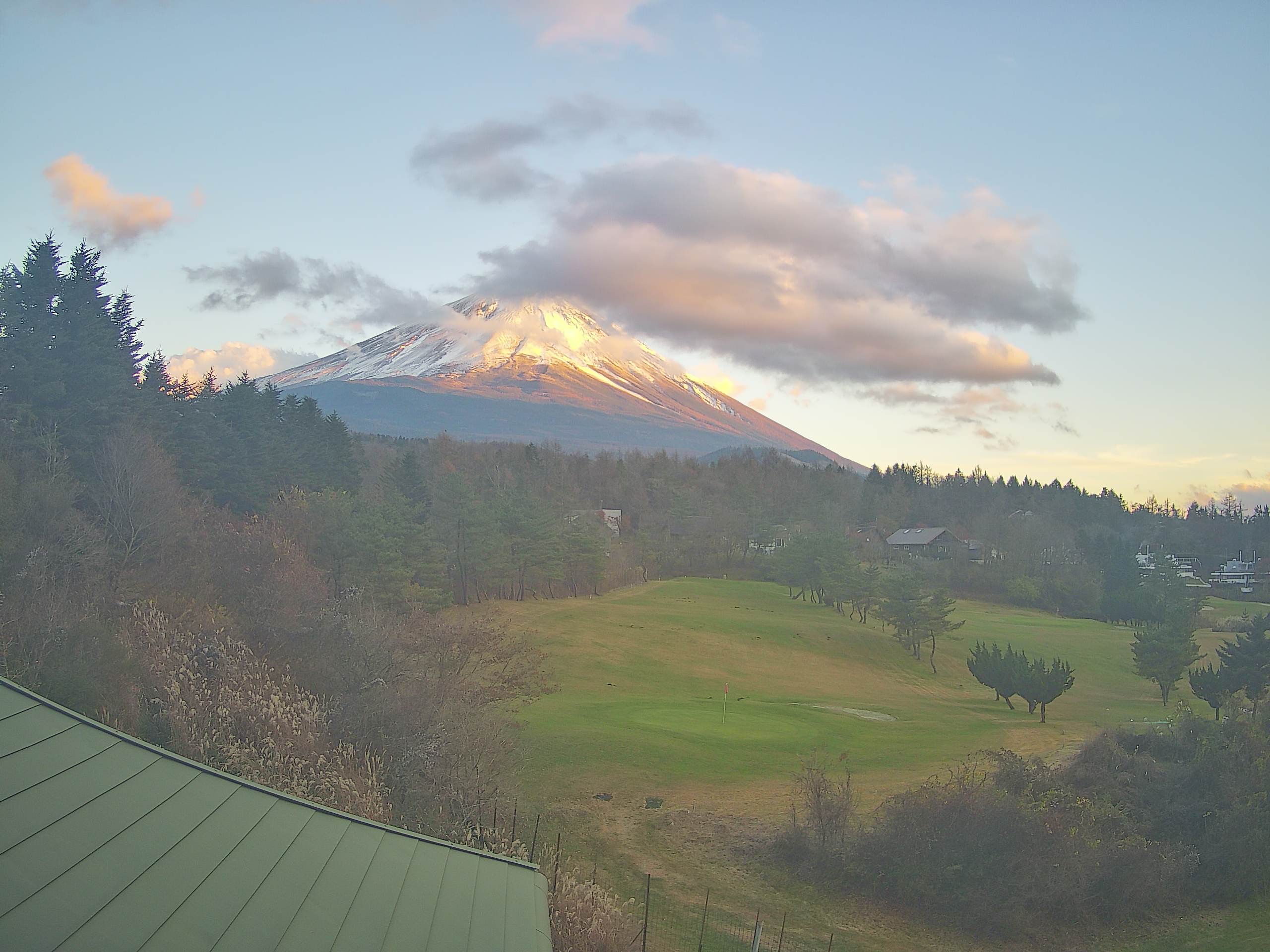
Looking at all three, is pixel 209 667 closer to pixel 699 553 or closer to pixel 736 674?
pixel 736 674

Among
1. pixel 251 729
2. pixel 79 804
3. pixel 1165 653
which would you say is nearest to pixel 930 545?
pixel 1165 653

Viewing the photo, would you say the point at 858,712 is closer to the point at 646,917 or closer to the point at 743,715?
the point at 743,715

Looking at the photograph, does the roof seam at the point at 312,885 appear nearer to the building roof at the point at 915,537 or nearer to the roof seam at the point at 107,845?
the roof seam at the point at 107,845

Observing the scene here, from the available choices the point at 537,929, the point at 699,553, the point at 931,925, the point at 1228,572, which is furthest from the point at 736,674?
the point at 1228,572

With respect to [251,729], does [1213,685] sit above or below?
below

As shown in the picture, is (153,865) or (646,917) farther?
(646,917)

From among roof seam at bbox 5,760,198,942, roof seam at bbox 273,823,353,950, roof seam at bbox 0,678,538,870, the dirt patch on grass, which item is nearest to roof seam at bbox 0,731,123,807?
roof seam at bbox 0,678,538,870
